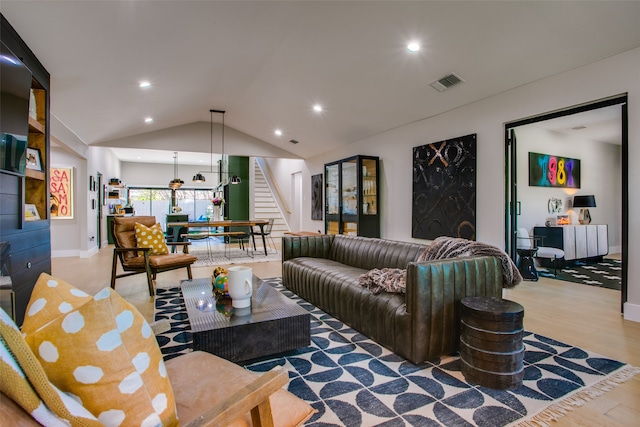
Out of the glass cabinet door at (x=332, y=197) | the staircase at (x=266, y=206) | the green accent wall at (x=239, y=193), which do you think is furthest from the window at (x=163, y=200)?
the glass cabinet door at (x=332, y=197)

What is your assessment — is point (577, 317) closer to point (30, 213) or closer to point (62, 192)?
point (30, 213)

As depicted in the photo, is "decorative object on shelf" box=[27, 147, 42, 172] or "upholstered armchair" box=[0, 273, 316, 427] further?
"decorative object on shelf" box=[27, 147, 42, 172]

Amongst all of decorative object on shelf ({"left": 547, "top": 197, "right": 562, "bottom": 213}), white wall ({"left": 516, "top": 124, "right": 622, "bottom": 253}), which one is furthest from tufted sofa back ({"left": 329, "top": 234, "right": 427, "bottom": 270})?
decorative object on shelf ({"left": 547, "top": 197, "right": 562, "bottom": 213})

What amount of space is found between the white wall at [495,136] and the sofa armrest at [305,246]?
185 centimetres

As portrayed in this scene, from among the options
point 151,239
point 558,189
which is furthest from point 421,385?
point 558,189

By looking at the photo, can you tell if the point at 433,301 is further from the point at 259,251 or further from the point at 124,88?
the point at 259,251

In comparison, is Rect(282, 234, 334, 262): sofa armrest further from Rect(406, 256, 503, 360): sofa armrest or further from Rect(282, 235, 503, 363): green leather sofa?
Rect(406, 256, 503, 360): sofa armrest

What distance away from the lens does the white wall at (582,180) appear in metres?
5.96

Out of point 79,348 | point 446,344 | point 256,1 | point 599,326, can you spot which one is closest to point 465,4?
point 256,1

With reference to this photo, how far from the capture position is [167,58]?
12.9 feet

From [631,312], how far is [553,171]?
3.99 metres

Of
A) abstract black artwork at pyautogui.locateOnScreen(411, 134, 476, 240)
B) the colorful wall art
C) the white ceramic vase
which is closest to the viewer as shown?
the white ceramic vase

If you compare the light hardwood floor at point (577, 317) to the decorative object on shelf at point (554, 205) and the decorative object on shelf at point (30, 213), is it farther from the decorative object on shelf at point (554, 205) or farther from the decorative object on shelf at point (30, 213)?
the decorative object on shelf at point (554, 205)

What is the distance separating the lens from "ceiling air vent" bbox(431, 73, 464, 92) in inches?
161
